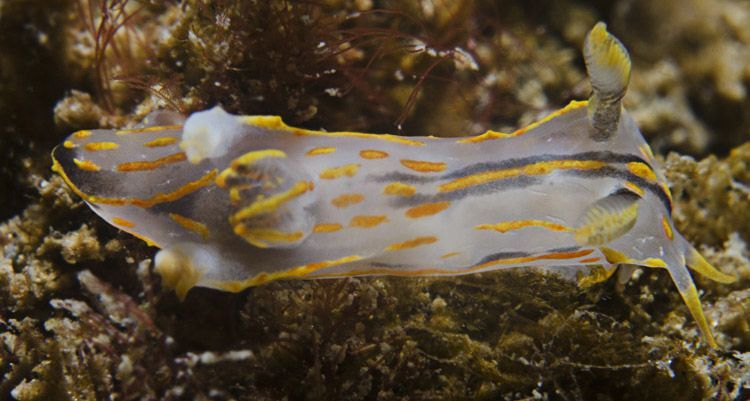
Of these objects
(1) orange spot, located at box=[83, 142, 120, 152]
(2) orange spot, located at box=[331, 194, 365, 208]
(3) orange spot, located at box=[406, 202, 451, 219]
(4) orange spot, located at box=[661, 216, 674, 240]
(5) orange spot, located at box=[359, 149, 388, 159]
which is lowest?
(1) orange spot, located at box=[83, 142, 120, 152]

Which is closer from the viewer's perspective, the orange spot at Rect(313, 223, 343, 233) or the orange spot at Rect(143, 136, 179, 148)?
the orange spot at Rect(313, 223, 343, 233)

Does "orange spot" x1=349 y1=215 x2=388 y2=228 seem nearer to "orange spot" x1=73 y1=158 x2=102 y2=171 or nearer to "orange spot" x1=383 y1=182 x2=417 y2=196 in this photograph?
"orange spot" x1=383 y1=182 x2=417 y2=196

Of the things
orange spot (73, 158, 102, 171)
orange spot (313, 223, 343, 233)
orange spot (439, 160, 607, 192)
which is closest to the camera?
orange spot (313, 223, 343, 233)

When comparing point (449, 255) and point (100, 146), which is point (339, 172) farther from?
point (100, 146)

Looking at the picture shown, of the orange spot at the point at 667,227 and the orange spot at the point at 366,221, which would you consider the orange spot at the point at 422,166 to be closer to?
the orange spot at the point at 366,221

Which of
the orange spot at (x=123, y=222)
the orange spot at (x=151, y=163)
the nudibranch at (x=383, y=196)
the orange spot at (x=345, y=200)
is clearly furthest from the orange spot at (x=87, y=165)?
the orange spot at (x=345, y=200)

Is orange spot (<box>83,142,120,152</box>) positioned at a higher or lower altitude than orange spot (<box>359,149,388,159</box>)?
lower

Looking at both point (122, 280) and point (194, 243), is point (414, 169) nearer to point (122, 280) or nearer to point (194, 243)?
point (194, 243)

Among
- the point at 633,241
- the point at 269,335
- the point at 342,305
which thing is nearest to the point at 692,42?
the point at 633,241

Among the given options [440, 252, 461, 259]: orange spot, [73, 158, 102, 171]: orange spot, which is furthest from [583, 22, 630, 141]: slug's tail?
[73, 158, 102, 171]: orange spot
